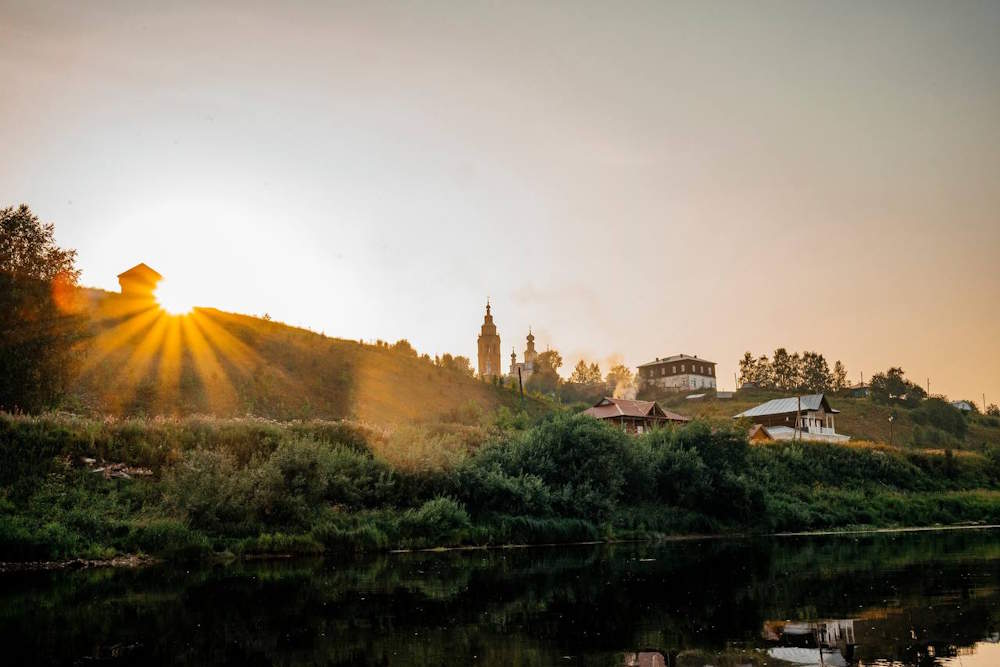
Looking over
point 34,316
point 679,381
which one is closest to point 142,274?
point 34,316

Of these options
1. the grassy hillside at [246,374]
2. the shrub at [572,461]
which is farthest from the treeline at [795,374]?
the shrub at [572,461]

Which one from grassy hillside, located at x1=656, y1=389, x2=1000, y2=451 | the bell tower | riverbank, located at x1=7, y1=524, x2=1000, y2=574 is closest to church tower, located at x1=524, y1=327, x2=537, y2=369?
the bell tower

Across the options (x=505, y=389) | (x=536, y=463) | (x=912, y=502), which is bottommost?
(x=912, y=502)

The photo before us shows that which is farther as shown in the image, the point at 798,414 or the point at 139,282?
the point at 798,414

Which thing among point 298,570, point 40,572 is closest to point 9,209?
point 40,572

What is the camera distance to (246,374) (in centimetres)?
6762

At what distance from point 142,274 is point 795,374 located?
376 feet

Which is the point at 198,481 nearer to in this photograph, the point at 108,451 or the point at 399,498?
the point at 108,451

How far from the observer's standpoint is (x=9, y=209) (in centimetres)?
3938

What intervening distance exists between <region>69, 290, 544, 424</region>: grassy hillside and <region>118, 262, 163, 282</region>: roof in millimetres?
2447

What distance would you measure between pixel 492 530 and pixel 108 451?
1536 cm

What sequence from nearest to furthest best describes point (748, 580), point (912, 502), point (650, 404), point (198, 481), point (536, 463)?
point (748, 580), point (198, 481), point (536, 463), point (912, 502), point (650, 404)

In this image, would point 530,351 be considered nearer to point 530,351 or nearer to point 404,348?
point 530,351

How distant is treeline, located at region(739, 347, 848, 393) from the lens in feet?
473
